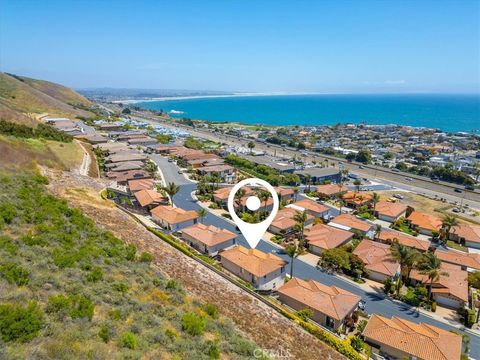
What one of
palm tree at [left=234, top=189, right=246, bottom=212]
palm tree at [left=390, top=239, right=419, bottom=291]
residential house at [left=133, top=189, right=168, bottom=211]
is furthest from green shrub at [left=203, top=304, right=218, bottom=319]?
palm tree at [left=234, top=189, right=246, bottom=212]

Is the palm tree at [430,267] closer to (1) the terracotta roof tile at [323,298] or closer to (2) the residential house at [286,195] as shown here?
(1) the terracotta roof tile at [323,298]

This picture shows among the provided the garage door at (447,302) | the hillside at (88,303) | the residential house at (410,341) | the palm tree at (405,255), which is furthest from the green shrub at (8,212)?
the garage door at (447,302)

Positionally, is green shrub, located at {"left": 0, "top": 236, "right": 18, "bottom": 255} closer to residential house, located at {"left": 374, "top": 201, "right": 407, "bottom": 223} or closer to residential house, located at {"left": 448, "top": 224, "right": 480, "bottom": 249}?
residential house, located at {"left": 374, "top": 201, "right": 407, "bottom": 223}

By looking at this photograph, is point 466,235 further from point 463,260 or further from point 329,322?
point 329,322

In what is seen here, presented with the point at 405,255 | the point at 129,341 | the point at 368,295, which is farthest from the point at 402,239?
the point at 129,341

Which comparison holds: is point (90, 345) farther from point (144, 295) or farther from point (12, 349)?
point (144, 295)

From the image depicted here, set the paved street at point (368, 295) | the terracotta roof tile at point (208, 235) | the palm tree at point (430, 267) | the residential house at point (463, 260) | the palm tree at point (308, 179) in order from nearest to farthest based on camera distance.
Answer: the paved street at point (368, 295), the palm tree at point (430, 267), the residential house at point (463, 260), the terracotta roof tile at point (208, 235), the palm tree at point (308, 179)

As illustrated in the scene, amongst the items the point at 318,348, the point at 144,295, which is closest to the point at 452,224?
the point at 318,348
